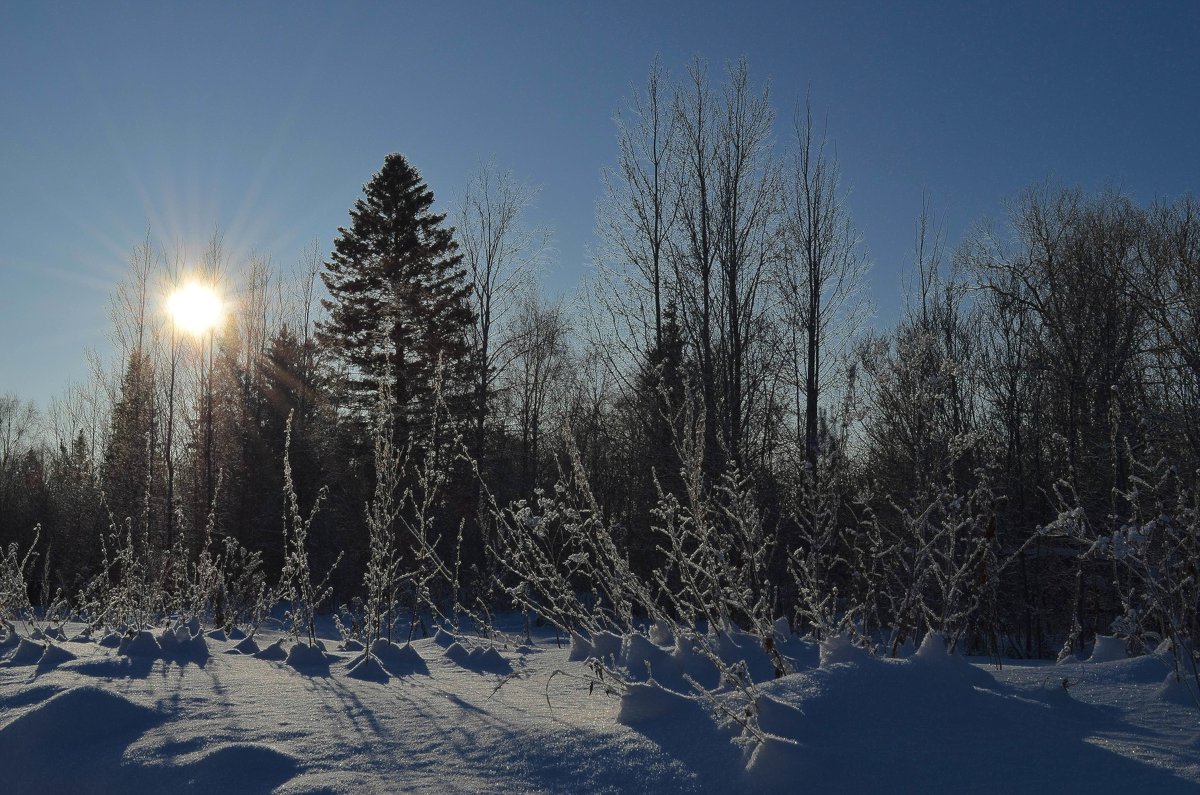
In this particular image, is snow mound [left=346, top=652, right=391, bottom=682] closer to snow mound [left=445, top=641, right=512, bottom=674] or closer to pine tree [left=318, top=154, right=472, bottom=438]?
snow mound [left=445, top=641, right=512, bottom=674]

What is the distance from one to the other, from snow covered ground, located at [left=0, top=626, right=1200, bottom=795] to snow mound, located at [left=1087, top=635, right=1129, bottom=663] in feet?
2.51

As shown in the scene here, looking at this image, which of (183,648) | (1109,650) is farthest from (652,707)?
(183,648)

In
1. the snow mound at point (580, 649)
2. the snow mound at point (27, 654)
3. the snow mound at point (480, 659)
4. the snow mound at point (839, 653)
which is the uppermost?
the snow mound at point (839, 653)

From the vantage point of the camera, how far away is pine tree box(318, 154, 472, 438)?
757 inches

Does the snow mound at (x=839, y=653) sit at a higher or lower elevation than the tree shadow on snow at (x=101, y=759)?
higher

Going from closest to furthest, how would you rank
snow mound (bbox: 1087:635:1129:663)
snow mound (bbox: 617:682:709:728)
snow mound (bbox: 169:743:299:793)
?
snow mound (bbox: 169:743:299:793), snow mound (bbox: 617:682:709:728), snow mound (bbox: 1087:635:1129:663)

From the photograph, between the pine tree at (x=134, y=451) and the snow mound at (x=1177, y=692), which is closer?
the snow mound at (x=1177, y=692)

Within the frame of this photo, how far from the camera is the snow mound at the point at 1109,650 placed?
3582mm

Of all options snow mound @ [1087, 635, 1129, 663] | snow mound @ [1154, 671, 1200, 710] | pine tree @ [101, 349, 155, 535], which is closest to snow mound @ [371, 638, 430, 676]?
snow mound @ [1154, 671, 1200, 710]

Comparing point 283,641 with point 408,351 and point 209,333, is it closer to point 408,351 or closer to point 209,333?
point 408,351

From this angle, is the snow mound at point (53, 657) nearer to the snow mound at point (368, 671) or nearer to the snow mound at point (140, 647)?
the snow mound at point (140, 647)

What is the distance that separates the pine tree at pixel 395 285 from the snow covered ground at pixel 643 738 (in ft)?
54.6

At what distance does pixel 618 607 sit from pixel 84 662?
2758 mm

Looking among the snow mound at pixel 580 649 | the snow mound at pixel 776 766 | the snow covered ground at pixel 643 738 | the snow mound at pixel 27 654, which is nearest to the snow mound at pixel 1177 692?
the snow covered ground at pixel 643 738
